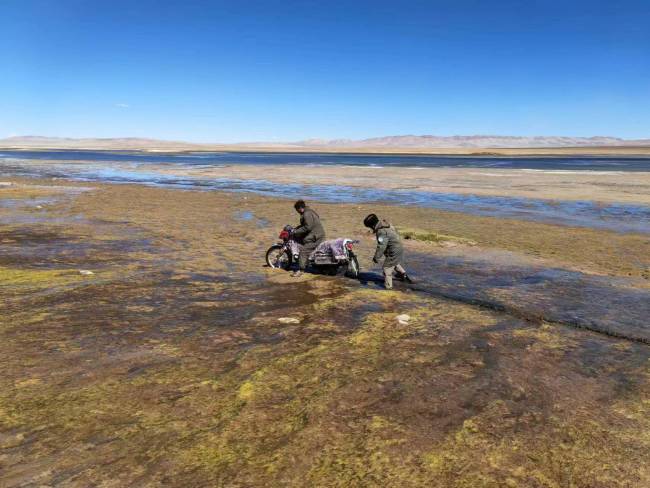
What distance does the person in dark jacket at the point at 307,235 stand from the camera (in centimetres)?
1200

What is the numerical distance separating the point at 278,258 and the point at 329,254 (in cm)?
140

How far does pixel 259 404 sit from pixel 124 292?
214 inches

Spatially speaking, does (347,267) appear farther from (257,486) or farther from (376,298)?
(257,486)

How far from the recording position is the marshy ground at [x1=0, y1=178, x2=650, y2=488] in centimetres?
443

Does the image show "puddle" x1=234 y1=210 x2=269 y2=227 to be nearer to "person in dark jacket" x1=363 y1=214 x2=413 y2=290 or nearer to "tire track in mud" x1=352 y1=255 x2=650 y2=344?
"tire track in mud" x1=352 y1=255 x2=650 y2=344

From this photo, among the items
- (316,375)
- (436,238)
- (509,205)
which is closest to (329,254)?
(316,375)

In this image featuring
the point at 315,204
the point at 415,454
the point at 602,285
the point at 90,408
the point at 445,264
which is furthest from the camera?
the point at 315,204

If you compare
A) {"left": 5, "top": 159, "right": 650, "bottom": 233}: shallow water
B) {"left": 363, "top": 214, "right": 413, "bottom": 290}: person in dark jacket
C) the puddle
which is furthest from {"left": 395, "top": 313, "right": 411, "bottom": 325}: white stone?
{"left": 5, "top": 159, "right": 650, "bottom": 233}: shallow water

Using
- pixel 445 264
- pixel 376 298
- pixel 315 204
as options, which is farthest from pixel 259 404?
pixel 315 204

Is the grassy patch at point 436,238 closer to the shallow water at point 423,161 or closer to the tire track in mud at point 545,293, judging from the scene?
the tire track in mud at point 545,293

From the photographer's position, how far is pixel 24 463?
4285mm

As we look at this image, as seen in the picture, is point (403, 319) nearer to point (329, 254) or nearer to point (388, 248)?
point (388, 248)

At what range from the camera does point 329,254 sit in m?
12.0

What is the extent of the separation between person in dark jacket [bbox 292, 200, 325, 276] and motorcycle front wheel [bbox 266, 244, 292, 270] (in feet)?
1.81
